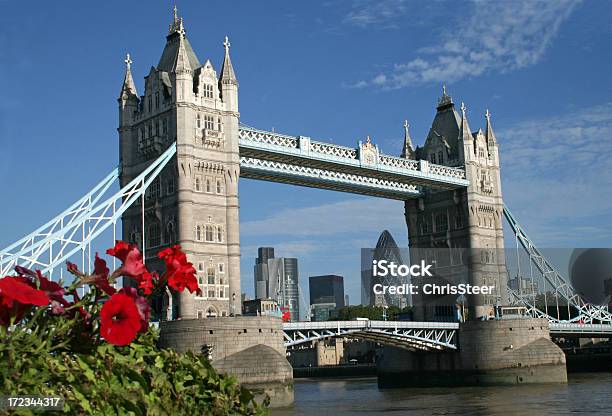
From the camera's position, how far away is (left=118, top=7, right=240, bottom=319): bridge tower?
49656 millimetres

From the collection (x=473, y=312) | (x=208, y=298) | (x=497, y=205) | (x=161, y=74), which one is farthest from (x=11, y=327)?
(x=497, y=205)

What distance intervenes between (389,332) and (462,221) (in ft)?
45.6

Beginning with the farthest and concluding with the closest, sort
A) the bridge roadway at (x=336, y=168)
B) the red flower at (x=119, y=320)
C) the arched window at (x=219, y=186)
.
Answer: the bridge roadway at (x=336, y=168)
the arched window at (x=219, y=186)
the red flower at (x=119, y=320)

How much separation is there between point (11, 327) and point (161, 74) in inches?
1974

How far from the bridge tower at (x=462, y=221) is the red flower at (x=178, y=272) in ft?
205

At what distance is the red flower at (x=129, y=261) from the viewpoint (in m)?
4.50

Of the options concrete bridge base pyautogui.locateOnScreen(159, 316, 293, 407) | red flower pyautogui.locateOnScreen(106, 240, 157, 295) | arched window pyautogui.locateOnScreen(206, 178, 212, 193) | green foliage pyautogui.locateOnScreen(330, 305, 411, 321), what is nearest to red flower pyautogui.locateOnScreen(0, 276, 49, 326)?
red flower pyautogui.locateOnScreen(106, 240, 157, 295)

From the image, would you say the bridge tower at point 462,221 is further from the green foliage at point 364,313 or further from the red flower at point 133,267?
the red flower at point 133,267

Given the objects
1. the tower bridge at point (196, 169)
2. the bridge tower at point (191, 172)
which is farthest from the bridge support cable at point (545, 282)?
the bridge tower at point (191, 172)

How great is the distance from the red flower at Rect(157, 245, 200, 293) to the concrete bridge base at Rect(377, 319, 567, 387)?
5656 cm

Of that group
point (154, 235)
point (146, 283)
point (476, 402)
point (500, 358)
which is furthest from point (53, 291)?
point (500, 358)

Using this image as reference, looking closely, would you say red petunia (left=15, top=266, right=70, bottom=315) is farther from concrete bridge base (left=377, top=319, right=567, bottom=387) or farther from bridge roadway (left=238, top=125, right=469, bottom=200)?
concrete bridge base (left=377, top=319, right=567, bottom=387)

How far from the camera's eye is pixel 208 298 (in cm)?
4956

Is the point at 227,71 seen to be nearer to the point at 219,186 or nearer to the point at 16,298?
the point at 219,186
